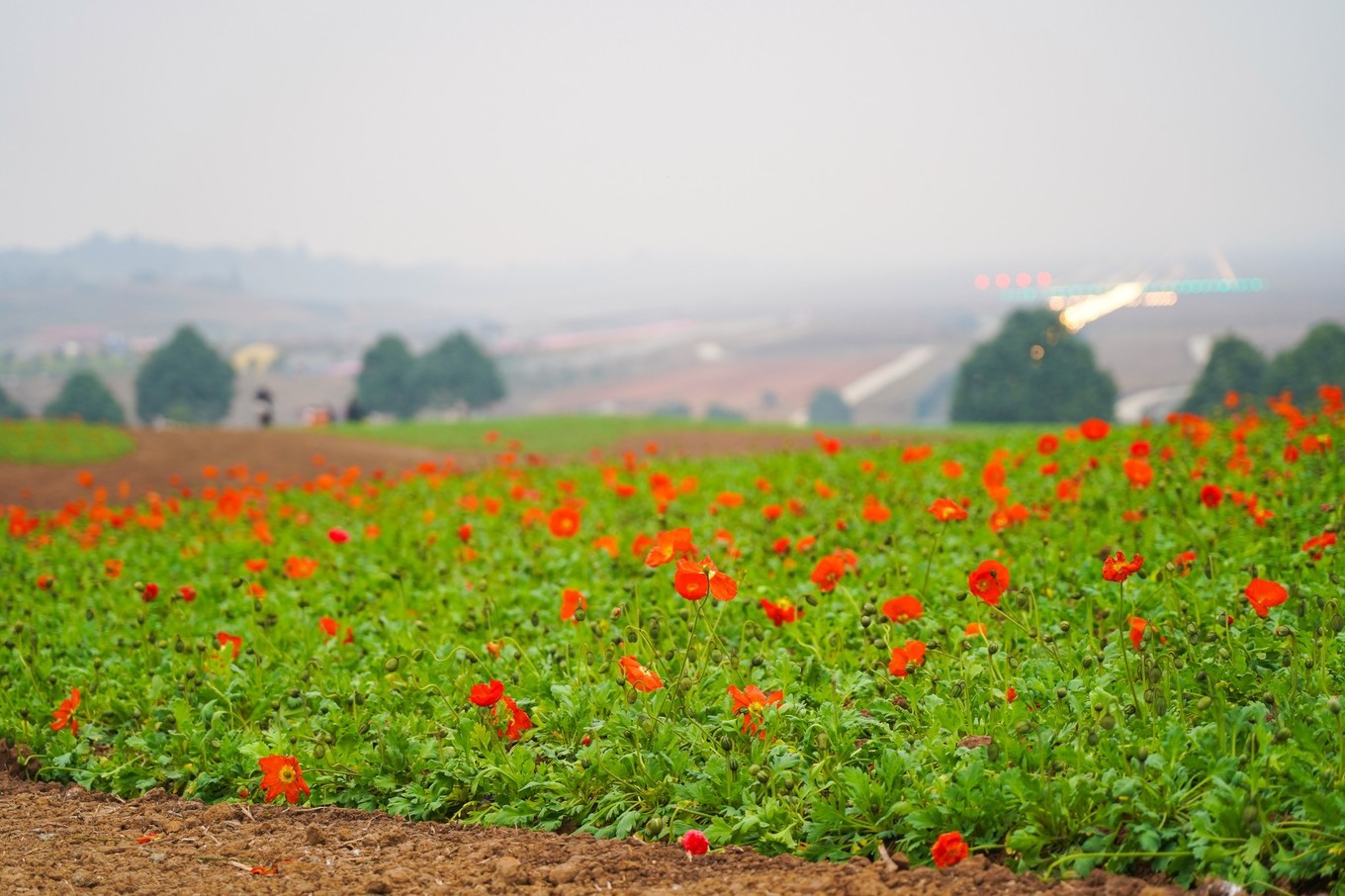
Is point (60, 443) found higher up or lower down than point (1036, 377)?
higher up

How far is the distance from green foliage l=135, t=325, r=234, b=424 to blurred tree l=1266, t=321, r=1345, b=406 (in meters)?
31.8

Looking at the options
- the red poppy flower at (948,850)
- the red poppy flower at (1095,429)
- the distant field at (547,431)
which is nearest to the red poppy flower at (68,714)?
the red poppy flower at (948,850)

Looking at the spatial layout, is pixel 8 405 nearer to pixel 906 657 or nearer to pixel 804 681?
pixel 804 681

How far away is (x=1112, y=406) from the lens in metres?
25.4

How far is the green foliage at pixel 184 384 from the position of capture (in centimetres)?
3678

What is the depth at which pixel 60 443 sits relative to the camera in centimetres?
1559

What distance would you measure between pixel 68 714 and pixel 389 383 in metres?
35.6

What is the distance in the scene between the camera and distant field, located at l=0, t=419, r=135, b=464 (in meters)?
15.0

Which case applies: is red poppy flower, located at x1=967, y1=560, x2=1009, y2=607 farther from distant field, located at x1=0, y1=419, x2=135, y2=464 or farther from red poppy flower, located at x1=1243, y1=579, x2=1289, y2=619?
distant field, located at x1=0, y1=419, x2=135, y2=464

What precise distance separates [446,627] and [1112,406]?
2414cm

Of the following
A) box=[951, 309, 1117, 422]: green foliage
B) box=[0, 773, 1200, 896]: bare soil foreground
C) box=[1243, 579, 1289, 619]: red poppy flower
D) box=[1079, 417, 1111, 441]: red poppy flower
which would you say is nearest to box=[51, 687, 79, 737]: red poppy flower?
box=[0, 773, 1200, 896]: bare soil foreground

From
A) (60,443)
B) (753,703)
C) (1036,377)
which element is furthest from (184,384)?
(753,703)

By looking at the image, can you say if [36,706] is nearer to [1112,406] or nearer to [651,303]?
[1112,406]

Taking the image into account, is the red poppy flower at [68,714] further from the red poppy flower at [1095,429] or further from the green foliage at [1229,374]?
the green foliage at [1229,374]
